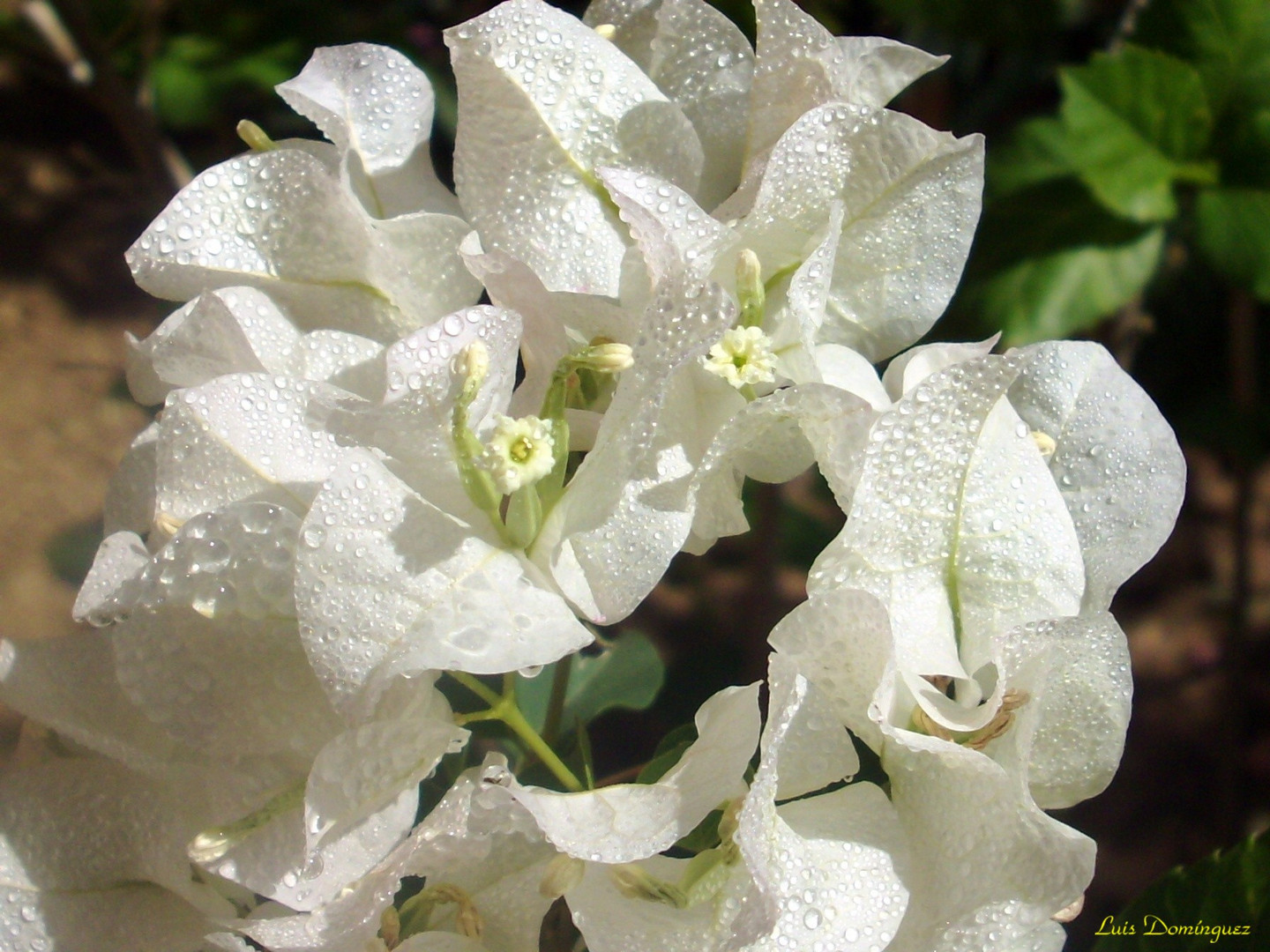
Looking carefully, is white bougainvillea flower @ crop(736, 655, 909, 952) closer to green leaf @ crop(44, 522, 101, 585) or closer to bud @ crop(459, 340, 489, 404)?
bud @ crop(459, 340, 489, 404)

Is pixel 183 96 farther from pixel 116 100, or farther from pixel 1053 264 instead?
pixel 1053 264

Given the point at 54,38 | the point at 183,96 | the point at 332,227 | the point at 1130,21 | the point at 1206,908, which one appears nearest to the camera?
the point at 332,227

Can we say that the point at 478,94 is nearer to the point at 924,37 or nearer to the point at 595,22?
the point at 595,22

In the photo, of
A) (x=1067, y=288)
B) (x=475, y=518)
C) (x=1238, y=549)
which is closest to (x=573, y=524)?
(x=475, y=518)

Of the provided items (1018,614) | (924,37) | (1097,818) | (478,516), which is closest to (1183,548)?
(1097,818)

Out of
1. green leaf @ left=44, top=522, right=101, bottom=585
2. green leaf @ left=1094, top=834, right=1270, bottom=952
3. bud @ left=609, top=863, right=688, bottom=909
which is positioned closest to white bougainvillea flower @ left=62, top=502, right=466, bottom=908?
bud @ left=609, top=863, right=688, bottom=909

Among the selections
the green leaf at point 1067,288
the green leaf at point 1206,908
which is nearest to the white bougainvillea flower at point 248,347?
the green leaf at point 1206,908

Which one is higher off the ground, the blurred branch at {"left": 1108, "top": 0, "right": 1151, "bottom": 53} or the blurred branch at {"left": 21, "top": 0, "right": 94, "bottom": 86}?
the blurred branch at {"left": 1108, "top": 0, "right": 1151, "bottom": 53}
